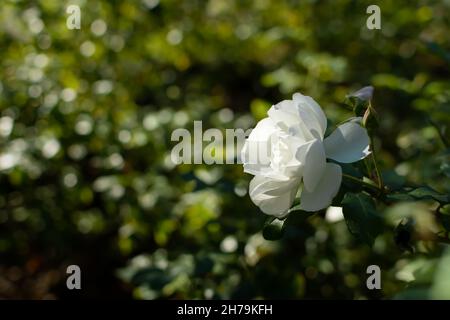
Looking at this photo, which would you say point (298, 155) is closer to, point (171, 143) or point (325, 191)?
point (325, 191)

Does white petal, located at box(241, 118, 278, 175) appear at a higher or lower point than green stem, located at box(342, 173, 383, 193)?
higher

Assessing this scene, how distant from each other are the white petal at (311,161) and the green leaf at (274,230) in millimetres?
117

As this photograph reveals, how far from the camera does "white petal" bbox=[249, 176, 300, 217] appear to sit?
0.97 metres

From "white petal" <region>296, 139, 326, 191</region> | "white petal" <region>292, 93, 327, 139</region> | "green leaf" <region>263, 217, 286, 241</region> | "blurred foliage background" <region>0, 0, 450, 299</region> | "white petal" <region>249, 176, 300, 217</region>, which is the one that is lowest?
"green leaf" <region>263, 217, 286, 241</region>

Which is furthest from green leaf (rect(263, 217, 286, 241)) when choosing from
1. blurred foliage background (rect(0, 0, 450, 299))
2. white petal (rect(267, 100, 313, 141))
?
blurred foliage background (rect(0, 0, 450, 299))

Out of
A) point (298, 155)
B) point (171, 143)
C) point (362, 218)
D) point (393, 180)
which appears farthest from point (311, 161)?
point (171, 143)

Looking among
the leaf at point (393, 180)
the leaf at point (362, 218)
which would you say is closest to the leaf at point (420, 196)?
the leaf at point (362, 218)

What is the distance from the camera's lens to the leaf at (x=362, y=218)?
101cm

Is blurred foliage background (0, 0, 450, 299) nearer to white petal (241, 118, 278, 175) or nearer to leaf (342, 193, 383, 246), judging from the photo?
leaf (342, 193, 383, 246)

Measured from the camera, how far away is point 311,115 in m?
0.99

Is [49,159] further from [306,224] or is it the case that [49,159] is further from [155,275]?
[306,224]

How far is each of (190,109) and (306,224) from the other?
0.75 metres

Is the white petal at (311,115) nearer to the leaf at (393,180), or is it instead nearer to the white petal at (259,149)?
the white petal at (259,149)
